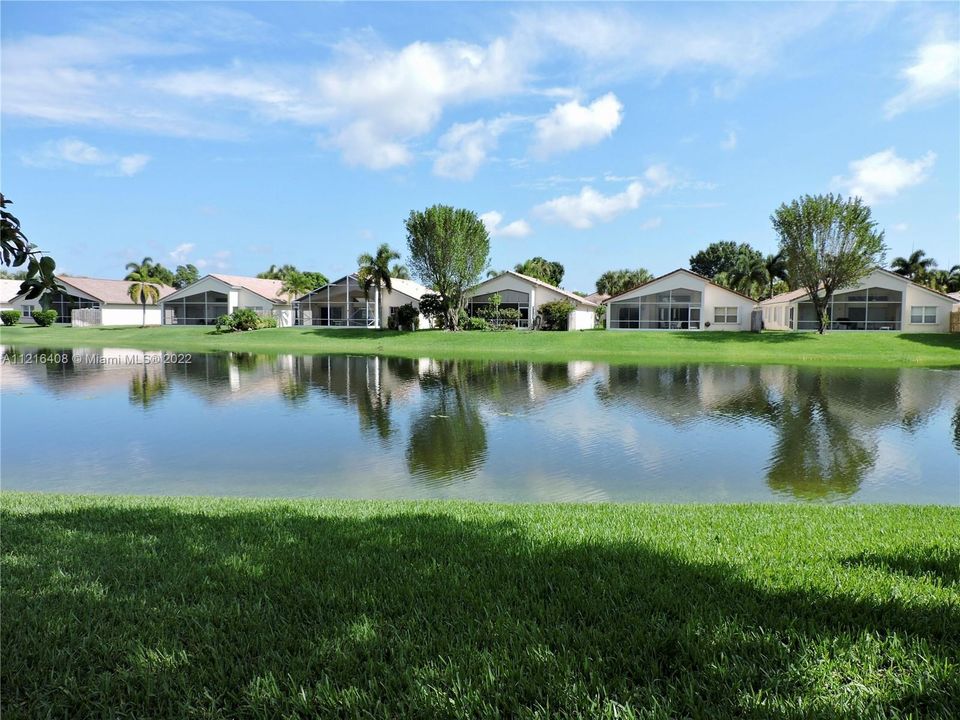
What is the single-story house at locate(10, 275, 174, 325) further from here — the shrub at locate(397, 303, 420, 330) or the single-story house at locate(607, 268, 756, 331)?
the single-story house at locate(607, 268, 756, 331)

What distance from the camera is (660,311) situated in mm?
62125

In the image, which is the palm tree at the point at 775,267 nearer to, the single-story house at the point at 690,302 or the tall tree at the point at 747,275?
the tall tree at the point at 747,275

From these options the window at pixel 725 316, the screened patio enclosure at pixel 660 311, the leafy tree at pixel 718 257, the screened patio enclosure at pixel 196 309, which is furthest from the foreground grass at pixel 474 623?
the leafy tree at pixel 718 257

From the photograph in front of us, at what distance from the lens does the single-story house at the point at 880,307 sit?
54.0 metres

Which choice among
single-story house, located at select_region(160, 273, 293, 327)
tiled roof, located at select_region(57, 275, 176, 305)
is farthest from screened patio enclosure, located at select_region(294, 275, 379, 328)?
tiled roof, located at select_region(57, 275, 176, 305)

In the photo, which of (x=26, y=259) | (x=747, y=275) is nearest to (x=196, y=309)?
(x=747, y=275)

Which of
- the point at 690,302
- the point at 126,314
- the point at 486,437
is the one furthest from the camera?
the point at 126,314

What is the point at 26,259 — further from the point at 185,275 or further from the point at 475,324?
the point at 185,275

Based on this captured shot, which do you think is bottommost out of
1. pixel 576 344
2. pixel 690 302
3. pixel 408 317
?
pixel 576 344

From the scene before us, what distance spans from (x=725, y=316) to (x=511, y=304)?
2070 centimetres

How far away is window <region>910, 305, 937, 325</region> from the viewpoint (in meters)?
54.0

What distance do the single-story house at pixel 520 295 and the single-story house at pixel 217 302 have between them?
81.8 feet

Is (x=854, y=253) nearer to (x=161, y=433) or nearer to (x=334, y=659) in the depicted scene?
(x=161, y=433)

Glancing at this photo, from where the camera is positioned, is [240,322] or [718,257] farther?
[718,257]
